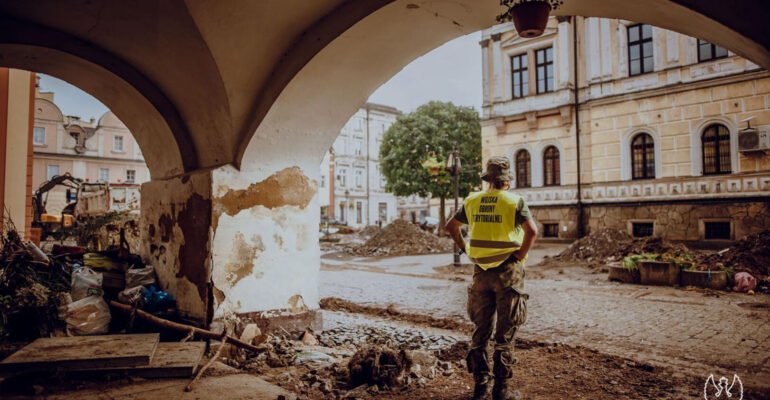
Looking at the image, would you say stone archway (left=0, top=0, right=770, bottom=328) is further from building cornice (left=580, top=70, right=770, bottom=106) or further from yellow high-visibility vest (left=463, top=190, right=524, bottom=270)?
building cornice (left=580, top=70, right=770, bottom=106)

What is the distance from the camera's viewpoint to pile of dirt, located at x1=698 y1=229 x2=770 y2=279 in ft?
30.3

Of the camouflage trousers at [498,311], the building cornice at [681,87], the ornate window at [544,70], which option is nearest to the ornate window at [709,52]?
the building cornice at [681,87]

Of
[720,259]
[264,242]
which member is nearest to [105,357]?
[264,242]

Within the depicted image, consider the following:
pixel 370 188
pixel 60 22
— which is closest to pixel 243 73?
pixel 60 22

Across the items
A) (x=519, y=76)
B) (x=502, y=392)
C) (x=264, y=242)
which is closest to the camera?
(x=502, y=392)

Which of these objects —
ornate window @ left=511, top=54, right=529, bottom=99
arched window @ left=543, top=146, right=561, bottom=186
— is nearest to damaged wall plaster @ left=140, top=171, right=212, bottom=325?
arched window @ left=543, top=146, right=561, bottom=186

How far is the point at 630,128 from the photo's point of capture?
17.9m

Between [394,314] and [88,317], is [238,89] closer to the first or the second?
[88,317]

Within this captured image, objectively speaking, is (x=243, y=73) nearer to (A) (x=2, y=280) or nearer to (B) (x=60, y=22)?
(B) (x=60, y=22)

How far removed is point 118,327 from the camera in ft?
15.0

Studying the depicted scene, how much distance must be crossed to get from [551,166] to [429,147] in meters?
11.2

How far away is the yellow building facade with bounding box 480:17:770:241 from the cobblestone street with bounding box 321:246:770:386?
8143mm

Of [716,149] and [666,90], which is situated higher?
[666,90]

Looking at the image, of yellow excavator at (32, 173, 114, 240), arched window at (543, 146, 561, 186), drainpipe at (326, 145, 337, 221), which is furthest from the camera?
drainpipe at (326, 145, 337, 221)
